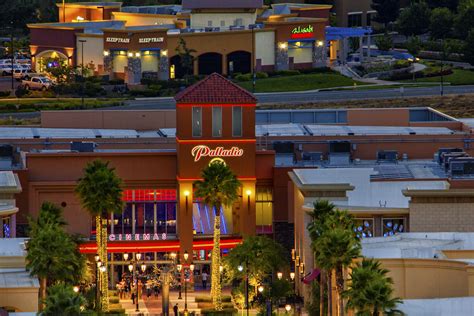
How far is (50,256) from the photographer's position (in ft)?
320

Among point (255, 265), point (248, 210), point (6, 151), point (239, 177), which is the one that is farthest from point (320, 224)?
point (6, 151)

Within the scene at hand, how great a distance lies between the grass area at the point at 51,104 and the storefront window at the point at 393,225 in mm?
74800

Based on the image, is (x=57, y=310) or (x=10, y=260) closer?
(x=57, y=310)

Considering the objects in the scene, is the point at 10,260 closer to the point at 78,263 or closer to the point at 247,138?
the point at 78,263

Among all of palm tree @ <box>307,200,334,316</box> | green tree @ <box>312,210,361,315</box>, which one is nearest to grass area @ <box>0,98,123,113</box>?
palm tree @ <box>307,200,334,316</box>

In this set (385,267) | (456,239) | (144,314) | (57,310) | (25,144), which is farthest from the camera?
(25,144)

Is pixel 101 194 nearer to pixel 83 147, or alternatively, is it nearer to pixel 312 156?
pixel 83 147

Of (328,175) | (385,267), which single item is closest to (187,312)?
(328,175)

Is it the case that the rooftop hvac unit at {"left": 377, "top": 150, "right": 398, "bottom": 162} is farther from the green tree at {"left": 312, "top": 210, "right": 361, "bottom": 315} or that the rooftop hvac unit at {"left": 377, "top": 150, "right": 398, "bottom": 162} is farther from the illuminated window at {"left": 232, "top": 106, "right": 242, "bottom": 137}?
the green tree at {"left": 312, "top": 210, "right": 361, "bottom": 315}

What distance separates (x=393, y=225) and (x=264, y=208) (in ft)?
47.4

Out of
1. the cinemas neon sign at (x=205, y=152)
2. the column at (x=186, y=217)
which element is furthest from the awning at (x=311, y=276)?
the cinemas neon sign at (x=205, y=152)

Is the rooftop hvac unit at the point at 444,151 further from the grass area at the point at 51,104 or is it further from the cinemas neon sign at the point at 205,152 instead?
the grass area at the point at 51,104

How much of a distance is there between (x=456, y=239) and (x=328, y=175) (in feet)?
52.9

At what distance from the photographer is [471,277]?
3543 inches
